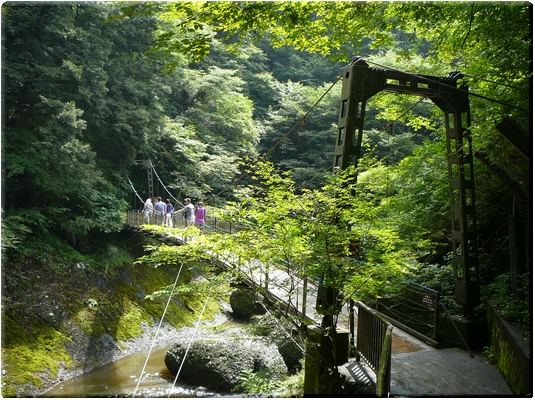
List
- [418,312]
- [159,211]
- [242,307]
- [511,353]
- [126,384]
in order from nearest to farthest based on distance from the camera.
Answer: [511,353]
[418,312]
[126,384]
[159,211]
[242,307]

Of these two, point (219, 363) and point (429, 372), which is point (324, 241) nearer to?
point (429, 372)

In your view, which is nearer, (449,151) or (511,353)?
(511,353)

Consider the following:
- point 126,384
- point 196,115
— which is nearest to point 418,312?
point 126,384

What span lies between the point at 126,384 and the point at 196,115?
10482mm

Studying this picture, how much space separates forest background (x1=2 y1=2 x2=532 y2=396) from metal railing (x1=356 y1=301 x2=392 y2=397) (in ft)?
3.47

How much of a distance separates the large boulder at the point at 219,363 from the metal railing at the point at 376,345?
2.65 metres

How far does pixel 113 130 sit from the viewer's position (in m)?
11.8

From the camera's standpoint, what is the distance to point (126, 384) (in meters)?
7.32

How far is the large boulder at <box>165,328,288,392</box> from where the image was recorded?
7082 millimetres

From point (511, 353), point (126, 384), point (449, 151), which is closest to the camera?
point (511, 353)

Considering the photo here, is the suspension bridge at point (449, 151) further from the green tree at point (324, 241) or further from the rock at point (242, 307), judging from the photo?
the rock at point (242, 307)

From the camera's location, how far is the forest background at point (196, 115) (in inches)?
187

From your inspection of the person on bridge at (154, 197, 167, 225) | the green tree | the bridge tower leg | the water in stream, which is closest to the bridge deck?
the green tree

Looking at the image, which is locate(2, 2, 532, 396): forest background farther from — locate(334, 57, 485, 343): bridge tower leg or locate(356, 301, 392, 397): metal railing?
locate(356, 301, 392, 397): metal railing
